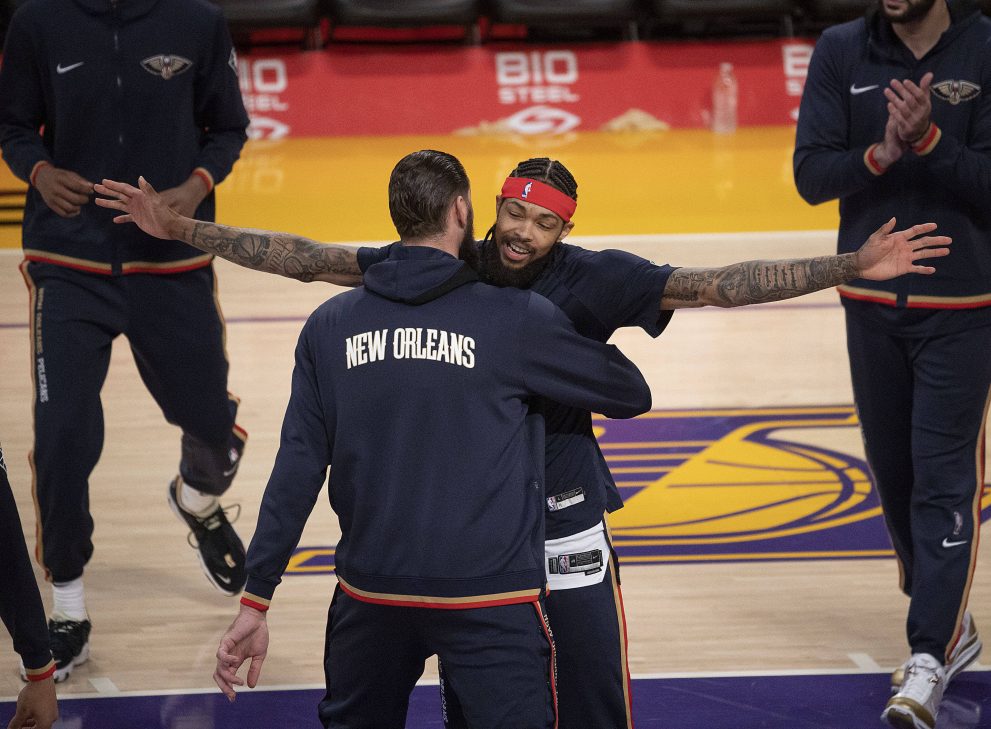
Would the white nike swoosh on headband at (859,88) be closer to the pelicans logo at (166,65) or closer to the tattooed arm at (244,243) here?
the tattooed arm at (244,243)

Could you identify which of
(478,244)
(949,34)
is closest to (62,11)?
(478,244)

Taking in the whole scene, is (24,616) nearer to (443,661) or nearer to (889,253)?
(443,661)

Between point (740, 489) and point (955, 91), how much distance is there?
2366 millimetres

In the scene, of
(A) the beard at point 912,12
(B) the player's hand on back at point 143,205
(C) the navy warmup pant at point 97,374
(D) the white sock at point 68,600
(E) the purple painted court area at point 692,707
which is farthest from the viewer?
(D) the white sock at point 68,600

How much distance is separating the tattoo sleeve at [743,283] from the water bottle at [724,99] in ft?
30.2

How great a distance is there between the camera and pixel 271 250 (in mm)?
3771

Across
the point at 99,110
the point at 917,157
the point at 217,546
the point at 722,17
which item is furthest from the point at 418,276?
the point at 722,17

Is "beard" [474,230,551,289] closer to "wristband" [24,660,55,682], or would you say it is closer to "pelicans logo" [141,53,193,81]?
"wristband" [24,660,55,682]

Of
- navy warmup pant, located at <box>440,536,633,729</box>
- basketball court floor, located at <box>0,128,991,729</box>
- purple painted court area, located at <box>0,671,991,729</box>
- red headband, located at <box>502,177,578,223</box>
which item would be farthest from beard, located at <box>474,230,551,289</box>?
purple painted court area, located at <box>0,671,991,729</box>

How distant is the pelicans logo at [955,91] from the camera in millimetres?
4230

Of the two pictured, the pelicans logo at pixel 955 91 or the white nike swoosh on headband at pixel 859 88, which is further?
the white nike swoosh on headband at pixel 859 88

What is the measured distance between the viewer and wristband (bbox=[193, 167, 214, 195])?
4.91m

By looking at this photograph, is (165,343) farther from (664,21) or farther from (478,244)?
(664,21)

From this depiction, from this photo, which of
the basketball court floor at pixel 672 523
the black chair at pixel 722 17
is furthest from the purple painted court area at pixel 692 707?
the black chair at pixel 722 17
